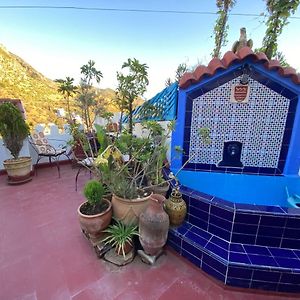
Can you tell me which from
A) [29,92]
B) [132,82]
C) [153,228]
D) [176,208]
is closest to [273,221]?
[176,208]

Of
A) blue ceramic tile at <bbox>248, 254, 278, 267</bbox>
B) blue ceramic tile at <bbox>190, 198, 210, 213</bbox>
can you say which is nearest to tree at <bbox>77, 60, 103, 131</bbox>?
blue ceramic tile at <bbox>190, 198, 210, 213</bbox>

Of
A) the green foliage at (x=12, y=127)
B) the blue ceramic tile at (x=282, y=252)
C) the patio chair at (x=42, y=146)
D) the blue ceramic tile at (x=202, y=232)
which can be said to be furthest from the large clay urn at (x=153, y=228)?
the green foliage at (x=12, y=127)

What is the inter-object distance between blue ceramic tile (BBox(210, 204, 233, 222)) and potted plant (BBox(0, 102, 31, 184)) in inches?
147

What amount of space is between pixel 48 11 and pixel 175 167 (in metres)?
6.44

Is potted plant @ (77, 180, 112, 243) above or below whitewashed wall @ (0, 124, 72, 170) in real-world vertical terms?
below

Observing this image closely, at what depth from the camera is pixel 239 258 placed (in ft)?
5.23

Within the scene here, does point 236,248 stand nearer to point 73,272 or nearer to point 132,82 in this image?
point 73,272

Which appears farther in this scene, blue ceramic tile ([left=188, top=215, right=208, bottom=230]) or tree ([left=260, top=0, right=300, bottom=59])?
tree ([left=260, top=0, right=300, bottom=59])

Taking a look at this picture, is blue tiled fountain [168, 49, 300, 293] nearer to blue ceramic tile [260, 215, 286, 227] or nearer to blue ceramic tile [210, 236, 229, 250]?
blue ceramic tile [210, 236, 229, 250]

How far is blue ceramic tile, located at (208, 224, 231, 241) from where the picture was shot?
1.78m

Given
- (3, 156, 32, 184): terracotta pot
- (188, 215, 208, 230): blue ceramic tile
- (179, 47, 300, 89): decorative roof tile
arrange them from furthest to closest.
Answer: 1. (3, 156, 32, 184): terracotta pot
2. (179, 47, 300, 89): decorative roof tile
3. (188, 215, 208, 230): blue ceramic tile

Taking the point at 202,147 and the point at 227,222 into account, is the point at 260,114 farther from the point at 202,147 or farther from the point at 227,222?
the point at 227,222

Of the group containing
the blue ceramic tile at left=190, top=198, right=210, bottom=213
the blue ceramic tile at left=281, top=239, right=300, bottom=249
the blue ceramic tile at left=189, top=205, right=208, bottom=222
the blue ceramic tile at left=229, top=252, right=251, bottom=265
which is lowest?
the blue ceramic tile at left=229, top=252, right=251, bottom=265

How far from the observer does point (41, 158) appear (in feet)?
14.9
